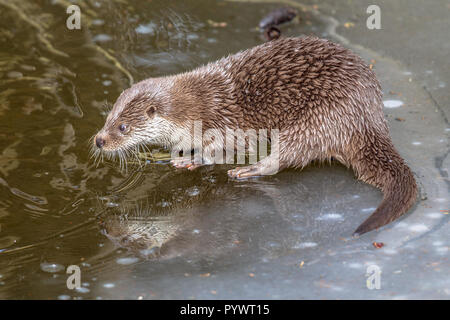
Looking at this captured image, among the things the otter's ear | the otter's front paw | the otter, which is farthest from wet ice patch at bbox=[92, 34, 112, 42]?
the otter's front paw

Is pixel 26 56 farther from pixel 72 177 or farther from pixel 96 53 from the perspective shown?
pixel 72 177

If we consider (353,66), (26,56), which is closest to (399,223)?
(353,66)

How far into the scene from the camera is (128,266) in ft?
8.26

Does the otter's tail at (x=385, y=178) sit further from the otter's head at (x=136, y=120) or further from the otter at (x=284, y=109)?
the otter's head at (x=136, y=120)

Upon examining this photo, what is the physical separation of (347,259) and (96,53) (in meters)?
2.63

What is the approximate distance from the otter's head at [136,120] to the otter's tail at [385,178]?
3.40 feet

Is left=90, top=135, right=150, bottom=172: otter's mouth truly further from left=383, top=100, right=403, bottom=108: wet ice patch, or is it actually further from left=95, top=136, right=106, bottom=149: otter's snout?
left=383, top=100, right=403, bottom=108: wet ice patch

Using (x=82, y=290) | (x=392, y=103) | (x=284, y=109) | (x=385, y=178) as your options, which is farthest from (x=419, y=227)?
(x=82, y=290)

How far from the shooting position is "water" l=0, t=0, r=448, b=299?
2445 millimetres

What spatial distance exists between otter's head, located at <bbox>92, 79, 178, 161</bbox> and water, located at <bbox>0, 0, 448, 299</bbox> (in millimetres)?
147

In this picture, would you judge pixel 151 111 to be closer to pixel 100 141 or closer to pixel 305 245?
pixel 100 141

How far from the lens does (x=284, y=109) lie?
3.14 m

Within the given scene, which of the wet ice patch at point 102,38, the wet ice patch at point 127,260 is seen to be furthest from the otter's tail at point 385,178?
the wet ice patch at point 102,38

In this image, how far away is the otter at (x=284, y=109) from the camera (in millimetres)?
3000
